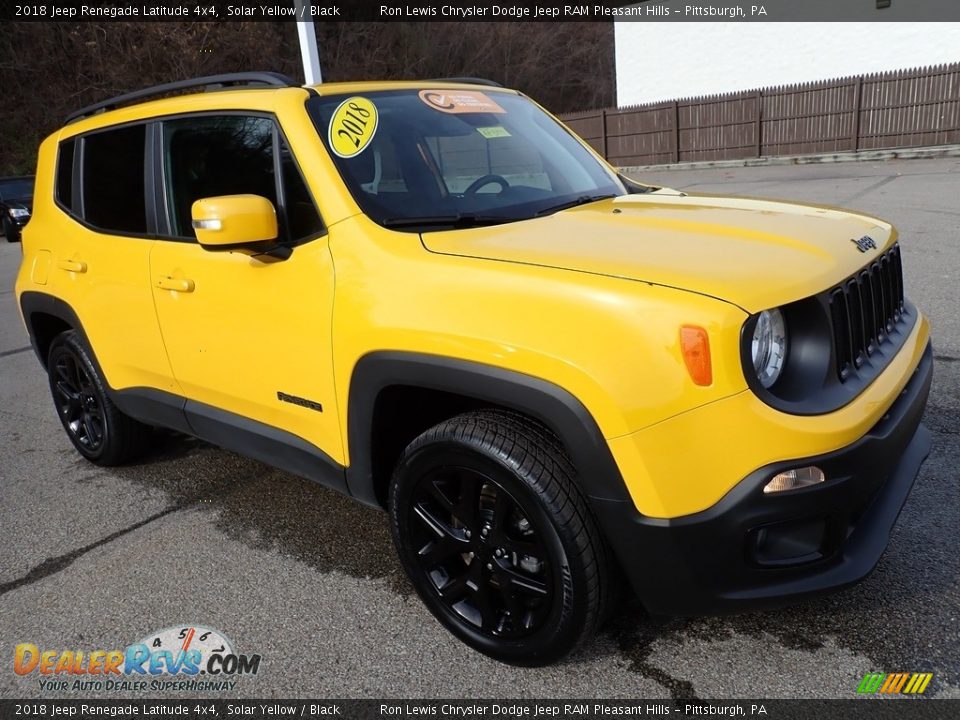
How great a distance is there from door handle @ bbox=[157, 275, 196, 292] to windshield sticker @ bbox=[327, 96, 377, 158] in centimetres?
83

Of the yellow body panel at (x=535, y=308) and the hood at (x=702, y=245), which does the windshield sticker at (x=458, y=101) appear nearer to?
the yellow body panel at (x=535, y=308)

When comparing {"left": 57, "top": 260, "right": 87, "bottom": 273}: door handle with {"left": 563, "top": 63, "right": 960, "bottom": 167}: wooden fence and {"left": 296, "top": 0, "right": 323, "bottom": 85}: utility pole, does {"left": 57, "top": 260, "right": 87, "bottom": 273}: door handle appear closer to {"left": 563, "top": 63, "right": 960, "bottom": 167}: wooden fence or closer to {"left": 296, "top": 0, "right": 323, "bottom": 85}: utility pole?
{"left": 296, "top": 0, "right": 323, "bottom": 85}: utility pole

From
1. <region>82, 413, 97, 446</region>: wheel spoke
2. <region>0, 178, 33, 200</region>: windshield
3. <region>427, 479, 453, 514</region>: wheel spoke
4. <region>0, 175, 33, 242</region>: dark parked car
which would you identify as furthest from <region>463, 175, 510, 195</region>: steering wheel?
<region>0, 178, 33, 200</region>: windshield

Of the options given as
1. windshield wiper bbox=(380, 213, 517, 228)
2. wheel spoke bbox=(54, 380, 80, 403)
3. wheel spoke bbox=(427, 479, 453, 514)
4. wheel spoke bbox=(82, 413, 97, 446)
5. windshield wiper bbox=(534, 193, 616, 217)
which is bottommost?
wheel spoke bbox=(82, 413, 97, 446)

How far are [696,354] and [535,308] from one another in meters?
0.43

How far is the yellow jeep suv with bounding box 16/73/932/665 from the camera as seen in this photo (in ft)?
6.30

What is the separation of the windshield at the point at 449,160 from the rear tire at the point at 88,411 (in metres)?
1.98

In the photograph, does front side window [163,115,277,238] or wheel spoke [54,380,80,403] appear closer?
front side window [163,115,277,238]

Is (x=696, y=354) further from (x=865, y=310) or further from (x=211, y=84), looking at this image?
(x=211, y=84)

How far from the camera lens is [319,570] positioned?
3.01 meters

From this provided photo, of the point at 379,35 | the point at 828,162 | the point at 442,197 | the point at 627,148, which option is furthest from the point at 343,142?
the point at 379,35

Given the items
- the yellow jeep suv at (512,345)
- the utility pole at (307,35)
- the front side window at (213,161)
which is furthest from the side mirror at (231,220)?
the utility pole at (307,35)

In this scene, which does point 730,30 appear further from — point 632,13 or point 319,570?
point 319,570

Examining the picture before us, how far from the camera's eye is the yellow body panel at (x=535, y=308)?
74.5 inches
